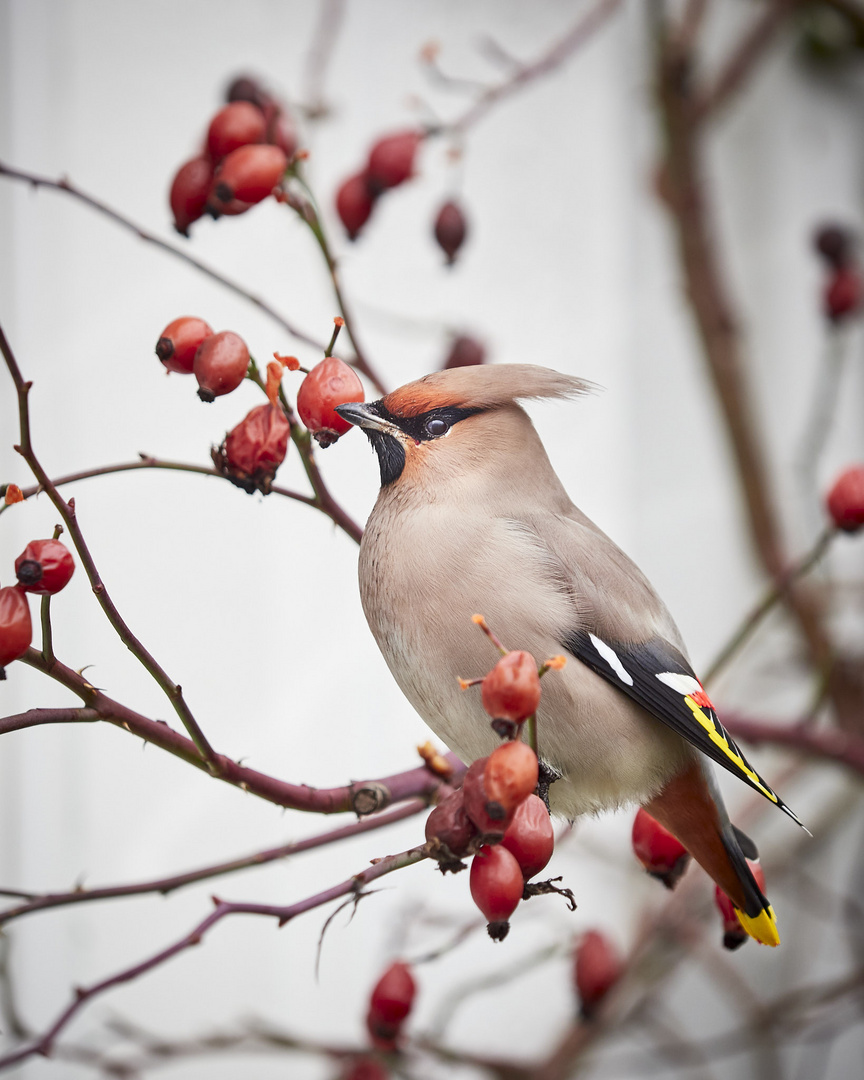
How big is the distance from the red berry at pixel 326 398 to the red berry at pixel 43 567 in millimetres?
137

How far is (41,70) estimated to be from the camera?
107cm

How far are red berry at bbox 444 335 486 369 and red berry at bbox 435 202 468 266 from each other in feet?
0.32

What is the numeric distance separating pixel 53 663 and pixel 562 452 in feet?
4.50

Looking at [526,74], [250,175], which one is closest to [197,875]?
[250,175]

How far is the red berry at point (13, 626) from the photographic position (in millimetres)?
474

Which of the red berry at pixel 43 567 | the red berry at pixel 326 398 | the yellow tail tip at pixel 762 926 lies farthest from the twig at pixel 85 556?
the yellow tail tip at pixel 762 926

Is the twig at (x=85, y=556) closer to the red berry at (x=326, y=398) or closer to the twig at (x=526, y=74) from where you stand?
the red berry at (x=326, y=398)

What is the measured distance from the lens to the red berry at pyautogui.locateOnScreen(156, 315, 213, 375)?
543 mm

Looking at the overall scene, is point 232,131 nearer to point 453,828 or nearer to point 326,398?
point 326,398

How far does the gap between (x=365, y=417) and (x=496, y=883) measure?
24 cm

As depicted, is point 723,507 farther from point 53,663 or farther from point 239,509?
point 53,663

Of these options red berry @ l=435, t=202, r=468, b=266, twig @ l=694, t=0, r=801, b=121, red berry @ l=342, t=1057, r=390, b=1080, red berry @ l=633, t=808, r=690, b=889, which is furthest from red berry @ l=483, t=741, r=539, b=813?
twig @ l=694, t=0, r=801, b=121

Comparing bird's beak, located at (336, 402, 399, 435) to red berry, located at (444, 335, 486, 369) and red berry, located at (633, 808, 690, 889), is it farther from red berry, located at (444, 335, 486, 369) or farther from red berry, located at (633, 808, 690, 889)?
red berry, located at (444, 335, 486, 369)

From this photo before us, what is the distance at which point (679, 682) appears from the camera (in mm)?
622
